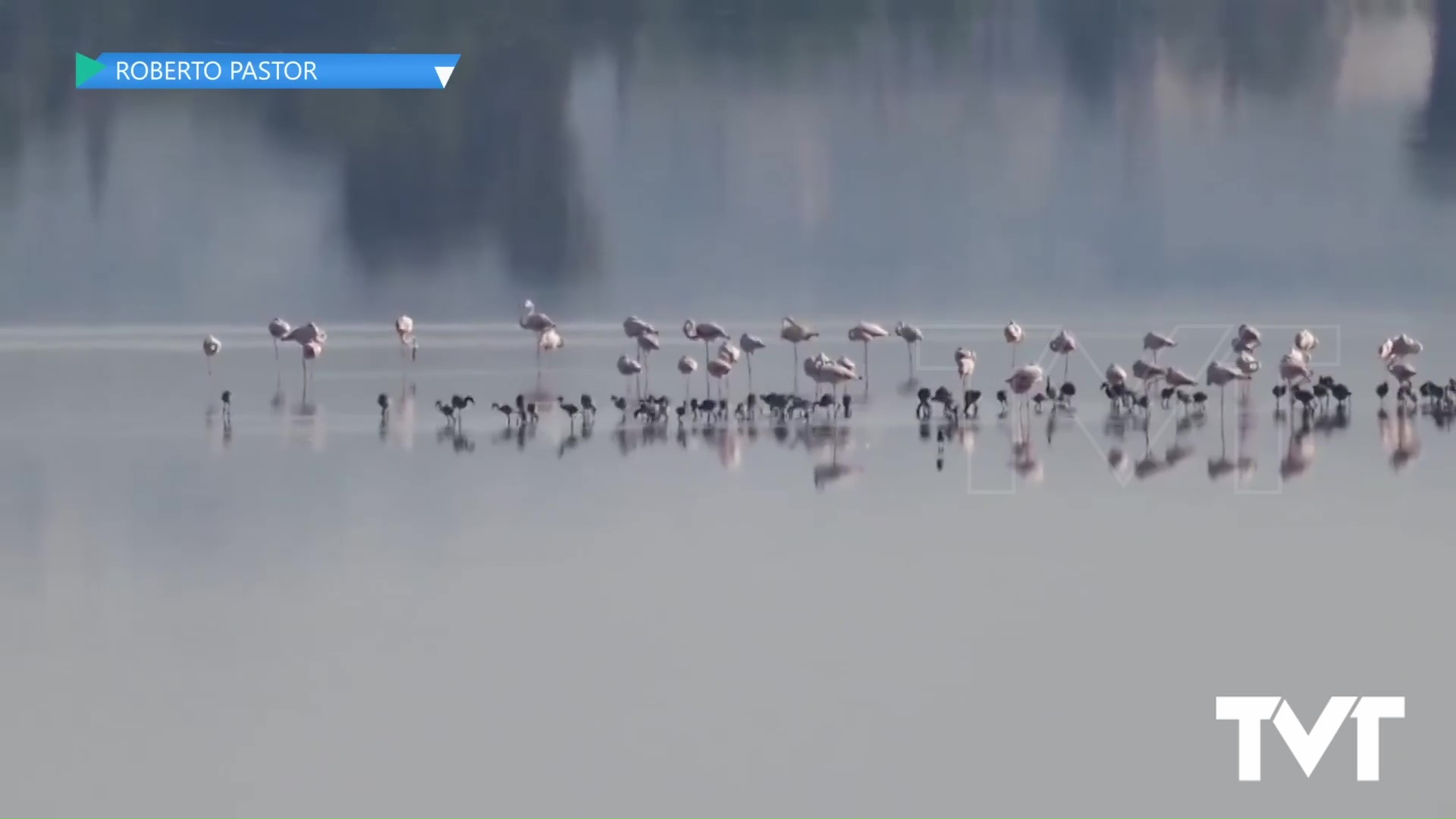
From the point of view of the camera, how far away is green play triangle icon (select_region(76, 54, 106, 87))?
11945 mm

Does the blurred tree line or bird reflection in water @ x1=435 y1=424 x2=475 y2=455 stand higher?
the blurred tree line

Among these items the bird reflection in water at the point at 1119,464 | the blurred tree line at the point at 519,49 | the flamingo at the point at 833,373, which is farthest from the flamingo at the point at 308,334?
the blurred tree line at the point at 519,49

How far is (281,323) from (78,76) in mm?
4593

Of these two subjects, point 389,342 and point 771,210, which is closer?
point 389,342

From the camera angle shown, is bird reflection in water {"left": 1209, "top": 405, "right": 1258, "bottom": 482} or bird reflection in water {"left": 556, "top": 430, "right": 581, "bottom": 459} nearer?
bird reflection in water {"left": 1209, "top": 405, "right": 1258, "bottom": 482}

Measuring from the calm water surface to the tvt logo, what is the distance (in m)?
0.03

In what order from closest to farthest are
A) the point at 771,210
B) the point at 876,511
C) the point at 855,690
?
the point at 855,690 → the point at 876,511 → the point at 771,210

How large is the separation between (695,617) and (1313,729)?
97 centimetres

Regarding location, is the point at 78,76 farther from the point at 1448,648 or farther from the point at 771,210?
the point at 1448,648

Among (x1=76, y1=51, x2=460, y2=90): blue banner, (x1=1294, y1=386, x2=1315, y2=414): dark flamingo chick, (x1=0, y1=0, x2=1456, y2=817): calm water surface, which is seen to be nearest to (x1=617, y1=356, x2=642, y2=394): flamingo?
(x1=0, y1=0, x2=1456, y2=817): calm water surface

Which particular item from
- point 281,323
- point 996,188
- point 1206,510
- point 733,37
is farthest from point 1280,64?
point 1206,510

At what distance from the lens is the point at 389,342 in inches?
370

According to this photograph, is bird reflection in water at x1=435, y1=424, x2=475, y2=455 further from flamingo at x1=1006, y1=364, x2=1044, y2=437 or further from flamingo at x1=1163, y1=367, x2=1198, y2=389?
flamingo at x1=1163, y1=367, x2=1198, y2=389

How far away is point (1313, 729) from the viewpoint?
278 cm
